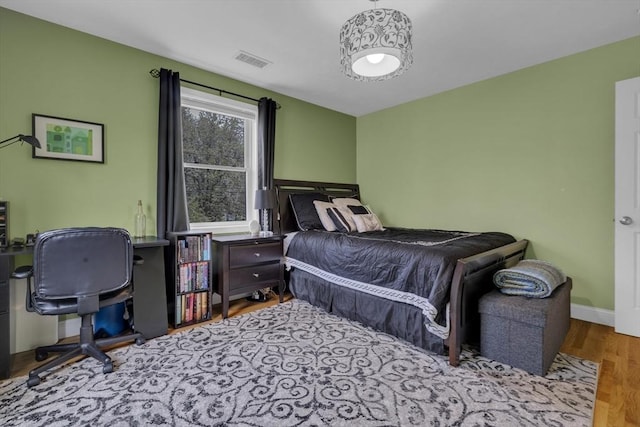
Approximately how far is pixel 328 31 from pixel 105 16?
5.58 ft

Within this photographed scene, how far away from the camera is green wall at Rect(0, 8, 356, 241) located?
7.16 ft

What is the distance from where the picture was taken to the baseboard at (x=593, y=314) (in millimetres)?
2605

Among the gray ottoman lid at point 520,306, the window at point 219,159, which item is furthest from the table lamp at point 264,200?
the gray ottoman lid at point 520,306

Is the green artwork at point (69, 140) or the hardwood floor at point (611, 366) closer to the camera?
the hardwood floor at point (611, 366)

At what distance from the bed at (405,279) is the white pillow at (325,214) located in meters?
0.08

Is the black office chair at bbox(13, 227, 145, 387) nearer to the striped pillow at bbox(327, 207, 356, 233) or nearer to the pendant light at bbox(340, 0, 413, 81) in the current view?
the pendant light at bbox(340, 0, 413, 81)

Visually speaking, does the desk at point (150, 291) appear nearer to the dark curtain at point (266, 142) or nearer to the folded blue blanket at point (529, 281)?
the dark curtain at point (266, 142)

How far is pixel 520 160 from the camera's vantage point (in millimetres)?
3092

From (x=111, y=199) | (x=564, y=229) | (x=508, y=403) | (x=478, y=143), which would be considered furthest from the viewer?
(x=478, y=143)

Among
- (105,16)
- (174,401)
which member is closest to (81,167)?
(105,16)

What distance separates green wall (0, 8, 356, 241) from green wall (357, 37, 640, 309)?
2748mm

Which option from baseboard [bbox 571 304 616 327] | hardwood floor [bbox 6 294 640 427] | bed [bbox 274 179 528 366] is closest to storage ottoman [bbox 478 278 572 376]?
bed [bbox 274 179 528 366]

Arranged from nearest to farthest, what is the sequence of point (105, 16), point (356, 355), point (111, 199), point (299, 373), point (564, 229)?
point (299, 373) → point (356, 355) → point (105, 16) → point (111, 199) → point (564, 229)

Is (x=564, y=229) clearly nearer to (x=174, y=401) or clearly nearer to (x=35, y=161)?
(x=174, y=401)
